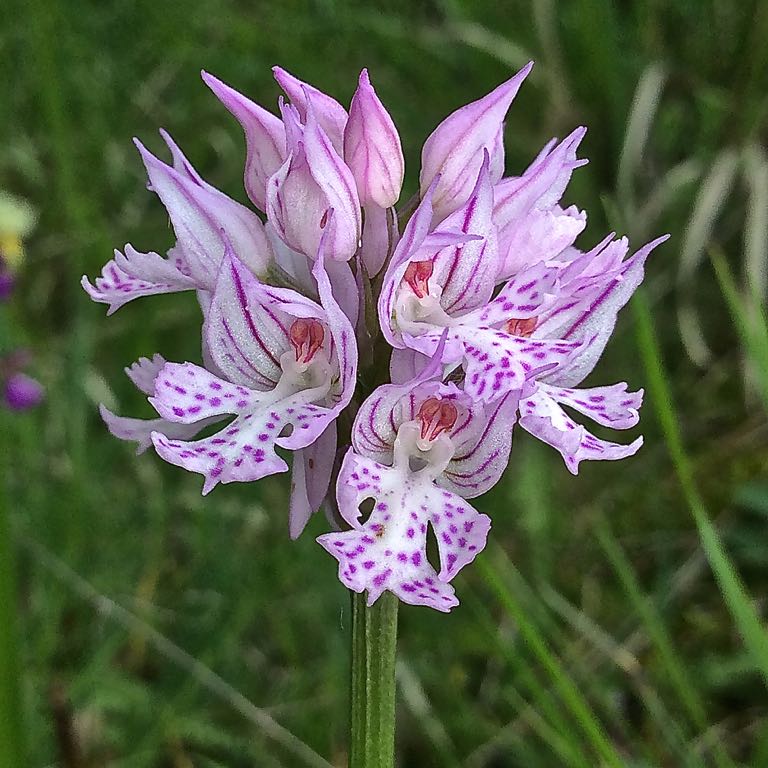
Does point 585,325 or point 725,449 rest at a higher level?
point 585,325

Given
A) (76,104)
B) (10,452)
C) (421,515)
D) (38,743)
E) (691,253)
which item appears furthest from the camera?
(76,104)

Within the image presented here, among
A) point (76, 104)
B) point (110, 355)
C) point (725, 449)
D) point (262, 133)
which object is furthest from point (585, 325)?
point (76, 104)

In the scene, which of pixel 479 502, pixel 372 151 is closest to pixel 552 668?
pixel 372 151

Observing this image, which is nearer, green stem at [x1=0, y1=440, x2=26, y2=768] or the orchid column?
the orchid column

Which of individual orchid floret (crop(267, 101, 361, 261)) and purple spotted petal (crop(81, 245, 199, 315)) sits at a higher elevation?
individual orchid floret (crop(267, 101, 361, 261))

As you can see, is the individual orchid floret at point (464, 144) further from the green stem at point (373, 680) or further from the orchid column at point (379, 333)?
the green stem at point (373, 680)

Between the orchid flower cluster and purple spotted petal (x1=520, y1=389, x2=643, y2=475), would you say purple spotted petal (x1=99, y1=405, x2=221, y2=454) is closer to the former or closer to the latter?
the orchid flower cluster

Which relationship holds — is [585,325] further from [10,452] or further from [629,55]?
[629,55]

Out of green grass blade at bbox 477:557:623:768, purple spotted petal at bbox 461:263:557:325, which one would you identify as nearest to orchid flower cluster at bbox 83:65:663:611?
purple spotted petal at bbox 461:263:557:325
